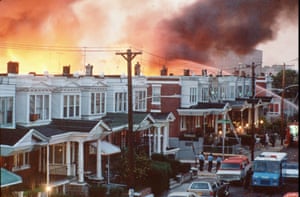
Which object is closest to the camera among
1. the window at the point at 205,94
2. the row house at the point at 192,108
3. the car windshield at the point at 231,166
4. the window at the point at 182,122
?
the car windshield at the point at 231,166

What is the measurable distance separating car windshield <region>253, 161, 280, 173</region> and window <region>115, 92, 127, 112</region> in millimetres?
8355

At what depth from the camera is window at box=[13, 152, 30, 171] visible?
17.5 m

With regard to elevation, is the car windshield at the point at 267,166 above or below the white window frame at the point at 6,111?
below

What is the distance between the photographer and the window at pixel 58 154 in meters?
19.9

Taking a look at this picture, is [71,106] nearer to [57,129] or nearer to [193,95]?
[57,129]

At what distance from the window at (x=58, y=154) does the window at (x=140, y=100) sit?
9327 mm

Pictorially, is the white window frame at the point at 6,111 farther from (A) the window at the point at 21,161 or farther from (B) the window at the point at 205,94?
(B) the window at the point at 205,94

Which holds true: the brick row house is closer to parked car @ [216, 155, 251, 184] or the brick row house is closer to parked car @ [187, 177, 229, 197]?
parked car @ [187, 177, 229, 197]

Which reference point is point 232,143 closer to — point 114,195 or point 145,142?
point 145,142

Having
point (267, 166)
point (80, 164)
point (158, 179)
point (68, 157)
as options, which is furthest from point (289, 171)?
point (68, 157)

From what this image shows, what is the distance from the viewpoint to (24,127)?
1875 cm

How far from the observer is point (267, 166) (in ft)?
66.2

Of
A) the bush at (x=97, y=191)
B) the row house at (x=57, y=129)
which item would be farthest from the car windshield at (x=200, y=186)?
the row house at (x=57, y=129)

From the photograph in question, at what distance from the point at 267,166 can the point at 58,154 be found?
22.9ft
